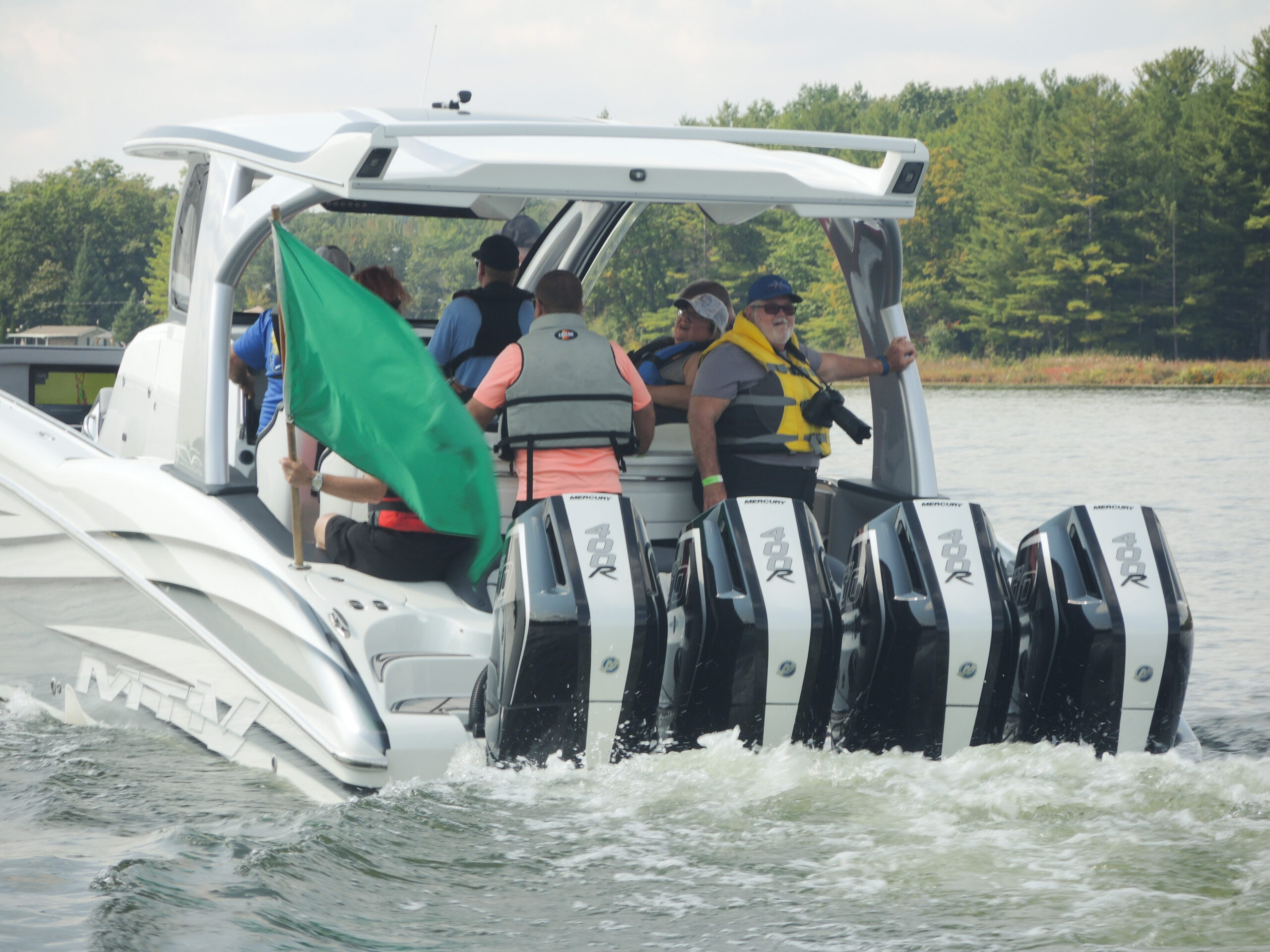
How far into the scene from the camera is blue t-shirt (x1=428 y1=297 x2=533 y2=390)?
4809 millimetres

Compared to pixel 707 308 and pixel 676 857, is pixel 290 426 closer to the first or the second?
pixel 676 857

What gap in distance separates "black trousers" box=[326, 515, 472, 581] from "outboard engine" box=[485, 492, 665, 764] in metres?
0.67

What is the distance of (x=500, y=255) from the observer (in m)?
4.99

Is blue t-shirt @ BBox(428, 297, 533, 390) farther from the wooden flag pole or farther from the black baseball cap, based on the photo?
the wooden flag pole

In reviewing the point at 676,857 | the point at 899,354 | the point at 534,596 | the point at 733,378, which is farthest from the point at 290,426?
the point at 899,354

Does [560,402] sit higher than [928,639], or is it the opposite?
[560,402]

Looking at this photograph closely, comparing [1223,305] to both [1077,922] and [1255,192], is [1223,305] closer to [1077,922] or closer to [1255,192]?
[1255,192]

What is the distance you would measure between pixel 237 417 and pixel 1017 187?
5656 cm

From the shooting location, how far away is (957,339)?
5856 centimetres

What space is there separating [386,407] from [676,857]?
4.28 feet

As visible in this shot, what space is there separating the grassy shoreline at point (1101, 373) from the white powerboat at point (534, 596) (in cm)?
4094

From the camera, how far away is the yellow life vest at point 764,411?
4754mm

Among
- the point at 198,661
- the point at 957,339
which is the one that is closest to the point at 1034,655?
the point at 198,661

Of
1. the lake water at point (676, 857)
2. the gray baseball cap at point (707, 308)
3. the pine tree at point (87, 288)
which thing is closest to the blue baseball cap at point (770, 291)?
the gray baseball cap at point (707, 308)
